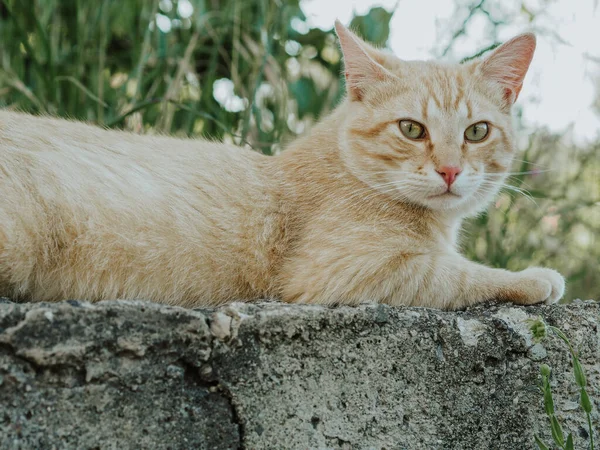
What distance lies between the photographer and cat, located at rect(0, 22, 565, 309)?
1.79 meters

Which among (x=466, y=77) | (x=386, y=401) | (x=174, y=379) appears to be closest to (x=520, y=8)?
(x=466, y=77)

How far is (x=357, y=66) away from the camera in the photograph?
2.28 metres

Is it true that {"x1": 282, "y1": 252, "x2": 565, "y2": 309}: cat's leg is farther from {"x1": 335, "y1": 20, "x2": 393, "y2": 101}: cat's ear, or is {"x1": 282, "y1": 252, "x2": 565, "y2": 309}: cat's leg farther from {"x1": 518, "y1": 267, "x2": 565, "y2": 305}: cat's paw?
{"x1": 335, "y1": 20, "x2": 393, "y2": 101}: cat's ear

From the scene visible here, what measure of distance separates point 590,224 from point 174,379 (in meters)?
3.09

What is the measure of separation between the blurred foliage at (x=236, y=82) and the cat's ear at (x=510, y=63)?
71 centimetres

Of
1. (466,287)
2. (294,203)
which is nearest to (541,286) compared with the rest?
(466,287)

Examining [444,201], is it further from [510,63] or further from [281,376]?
[281,376]

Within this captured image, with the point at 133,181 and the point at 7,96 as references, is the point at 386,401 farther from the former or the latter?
the point at 7,96

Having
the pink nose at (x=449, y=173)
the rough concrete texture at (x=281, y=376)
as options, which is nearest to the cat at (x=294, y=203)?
the pink nose at (x=449, y=173)

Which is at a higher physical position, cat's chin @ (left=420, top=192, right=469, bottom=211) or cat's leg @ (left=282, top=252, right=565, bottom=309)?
cat's chin @ (left=420, top=192, right=469, bottom=211)

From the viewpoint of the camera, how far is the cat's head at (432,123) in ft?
6.71

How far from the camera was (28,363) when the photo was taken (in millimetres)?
1213

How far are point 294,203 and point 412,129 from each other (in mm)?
470

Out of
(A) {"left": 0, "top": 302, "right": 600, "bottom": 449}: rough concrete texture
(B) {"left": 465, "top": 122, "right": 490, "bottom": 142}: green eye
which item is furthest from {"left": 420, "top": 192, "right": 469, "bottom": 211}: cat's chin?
(A) {"left": 0, "top": 302, "right": 600, "bottom": 449}: rough concrete texture
